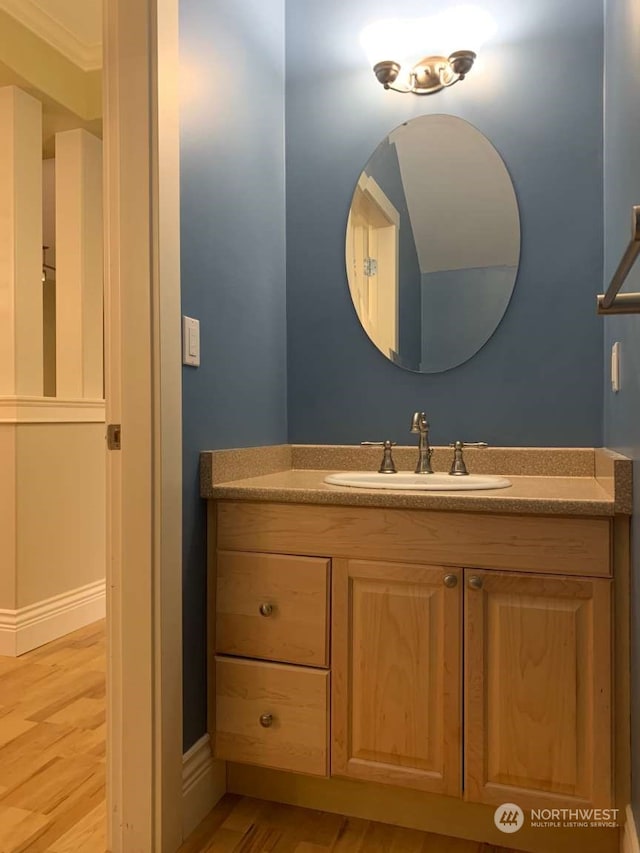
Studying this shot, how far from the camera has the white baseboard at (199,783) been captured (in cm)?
154

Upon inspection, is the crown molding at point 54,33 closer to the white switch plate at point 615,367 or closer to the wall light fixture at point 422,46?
the wall light fixture at point 422,46

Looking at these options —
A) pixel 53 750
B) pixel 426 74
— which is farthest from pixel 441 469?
pixel 53 750

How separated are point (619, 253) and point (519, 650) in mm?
948

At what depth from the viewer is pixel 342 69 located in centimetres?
212

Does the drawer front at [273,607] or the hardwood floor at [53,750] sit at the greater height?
the drawer front at [273,607]

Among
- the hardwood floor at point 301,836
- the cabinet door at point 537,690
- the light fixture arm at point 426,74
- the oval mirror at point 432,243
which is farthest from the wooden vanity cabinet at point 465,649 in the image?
the light fixture arm at point 426,74

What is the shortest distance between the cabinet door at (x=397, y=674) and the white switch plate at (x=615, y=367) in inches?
23.5

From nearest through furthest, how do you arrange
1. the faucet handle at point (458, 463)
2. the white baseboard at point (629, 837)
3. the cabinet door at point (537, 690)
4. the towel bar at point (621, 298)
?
the towel bar at point (621, 298) < the white baseboard at point (629, 837) < the cabinet door at point (537, 690) < the faucet handle at point (458, 463)

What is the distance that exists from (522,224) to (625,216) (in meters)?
0.57

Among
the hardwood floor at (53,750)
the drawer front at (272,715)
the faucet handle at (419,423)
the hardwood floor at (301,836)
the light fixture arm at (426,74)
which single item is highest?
the light fixture arm at (426,74)

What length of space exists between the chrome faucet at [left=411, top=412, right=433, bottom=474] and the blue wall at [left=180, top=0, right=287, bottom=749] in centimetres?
46

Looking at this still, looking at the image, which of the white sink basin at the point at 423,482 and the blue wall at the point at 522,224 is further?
the blue wall at the point at 522,224

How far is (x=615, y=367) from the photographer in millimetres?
1594

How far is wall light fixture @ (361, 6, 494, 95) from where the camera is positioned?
6.46 feet
